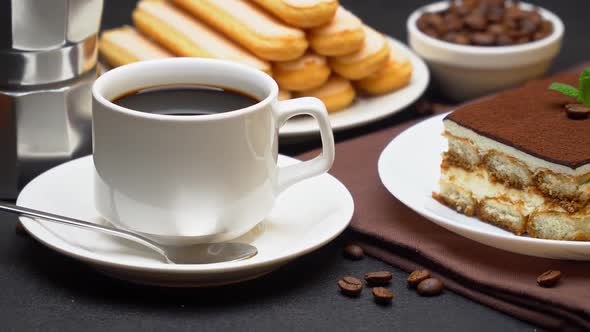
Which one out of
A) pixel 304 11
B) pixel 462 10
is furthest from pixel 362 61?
pixel 462 10

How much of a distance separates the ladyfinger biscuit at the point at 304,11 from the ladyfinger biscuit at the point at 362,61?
122 millimetres

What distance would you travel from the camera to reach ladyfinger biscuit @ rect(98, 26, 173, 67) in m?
2.35

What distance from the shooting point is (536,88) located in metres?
2.04

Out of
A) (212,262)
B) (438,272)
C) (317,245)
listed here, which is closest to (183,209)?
(212,262)

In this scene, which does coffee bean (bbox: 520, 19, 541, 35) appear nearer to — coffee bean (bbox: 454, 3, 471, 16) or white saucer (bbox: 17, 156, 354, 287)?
coffee bean (bbox: 454, 3, 471, 16)

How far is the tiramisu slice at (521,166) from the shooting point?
5.61 ft

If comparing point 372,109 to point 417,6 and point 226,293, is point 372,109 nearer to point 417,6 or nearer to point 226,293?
point 226,293

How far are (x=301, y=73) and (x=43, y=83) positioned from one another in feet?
1.97

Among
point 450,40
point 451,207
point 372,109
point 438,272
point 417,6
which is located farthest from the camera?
point 417,6

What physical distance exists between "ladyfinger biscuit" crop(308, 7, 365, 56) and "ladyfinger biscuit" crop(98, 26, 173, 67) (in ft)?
1.22

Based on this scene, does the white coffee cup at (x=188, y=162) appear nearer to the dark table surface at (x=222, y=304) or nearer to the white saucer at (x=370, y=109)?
the dark table surface at (x=222, y=304)

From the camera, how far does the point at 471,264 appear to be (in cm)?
164

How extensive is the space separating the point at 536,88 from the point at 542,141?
0.33 m

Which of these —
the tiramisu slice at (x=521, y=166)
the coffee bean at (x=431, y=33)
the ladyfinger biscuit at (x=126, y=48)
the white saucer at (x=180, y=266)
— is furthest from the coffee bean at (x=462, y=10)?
the white saucer at (x=180, y=266)
